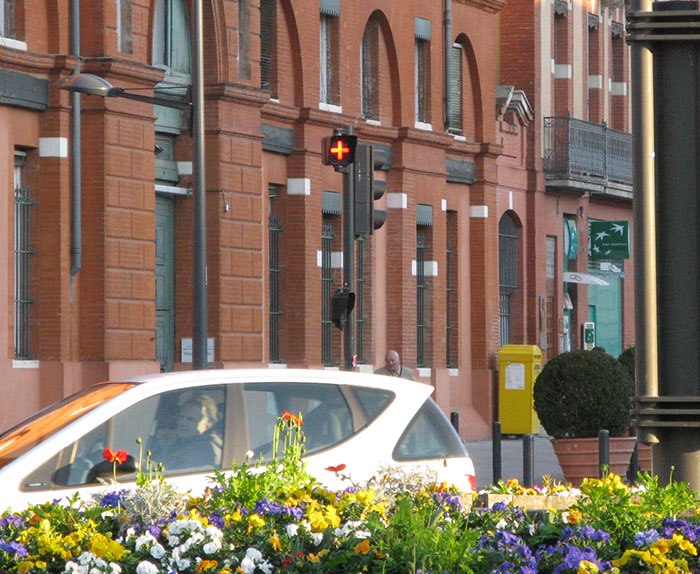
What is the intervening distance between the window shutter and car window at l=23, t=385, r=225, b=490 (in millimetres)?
23485

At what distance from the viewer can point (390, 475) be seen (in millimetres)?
7867

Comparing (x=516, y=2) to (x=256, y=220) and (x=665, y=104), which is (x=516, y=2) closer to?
(x=256, y=220)

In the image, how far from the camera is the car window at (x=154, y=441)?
29.5 ft

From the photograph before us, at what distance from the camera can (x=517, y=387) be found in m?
31.9

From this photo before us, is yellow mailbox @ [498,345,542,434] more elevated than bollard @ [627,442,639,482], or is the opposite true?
yellow mailbox @ [498,345,542,434]

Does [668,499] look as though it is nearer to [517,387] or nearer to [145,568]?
[145,568]

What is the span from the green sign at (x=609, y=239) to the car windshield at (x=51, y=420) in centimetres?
3025

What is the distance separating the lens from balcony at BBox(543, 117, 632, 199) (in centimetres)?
3672

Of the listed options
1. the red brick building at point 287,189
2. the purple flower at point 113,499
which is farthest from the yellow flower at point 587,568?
the red brick building at point 287,189

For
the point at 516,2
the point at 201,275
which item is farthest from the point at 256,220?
the point at 516,2

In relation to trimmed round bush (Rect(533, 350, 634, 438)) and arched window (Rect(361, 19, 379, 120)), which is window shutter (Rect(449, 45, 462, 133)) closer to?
arched window (Rect(361, 19, 379, 120))

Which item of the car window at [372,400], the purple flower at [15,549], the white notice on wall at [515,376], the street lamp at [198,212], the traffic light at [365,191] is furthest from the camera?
the white notice on wall at [515,376]

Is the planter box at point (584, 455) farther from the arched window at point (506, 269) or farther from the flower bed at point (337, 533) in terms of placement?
the arched window at point (506, 269)

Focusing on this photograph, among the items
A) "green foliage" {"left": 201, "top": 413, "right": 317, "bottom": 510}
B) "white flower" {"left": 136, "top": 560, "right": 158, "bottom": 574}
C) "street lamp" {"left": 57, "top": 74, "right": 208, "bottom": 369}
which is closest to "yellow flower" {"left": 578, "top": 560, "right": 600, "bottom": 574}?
"white flower" {"left": 136, "top": 560, "right": 158, "bottom": 574}
